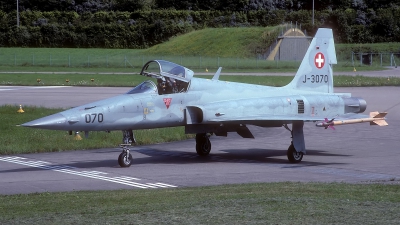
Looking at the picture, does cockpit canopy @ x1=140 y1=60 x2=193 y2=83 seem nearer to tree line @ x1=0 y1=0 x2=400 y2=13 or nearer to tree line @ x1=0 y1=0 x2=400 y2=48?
tree line @ x1=0 y1=0 x2=400 y2=48

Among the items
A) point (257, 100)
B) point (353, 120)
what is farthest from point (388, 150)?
point (257, 100)

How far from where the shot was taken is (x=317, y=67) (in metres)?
22.0

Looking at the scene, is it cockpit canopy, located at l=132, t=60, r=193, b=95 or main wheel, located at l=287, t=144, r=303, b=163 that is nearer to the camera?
cockpit canopy, located at l=132, t=60, r=193, b=95

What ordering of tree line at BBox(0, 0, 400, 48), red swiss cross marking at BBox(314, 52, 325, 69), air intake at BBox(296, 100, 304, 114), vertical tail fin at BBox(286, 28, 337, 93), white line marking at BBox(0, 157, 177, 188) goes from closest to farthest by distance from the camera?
white line marking at BBox(0, 157, 177, 188), air intake at BBox(296, 100, 304, 114), vertical tail fin at BBox(286, 28, 337, 93), red swiss cross marking at BBox(314, 52, 325, 69), tree line at BBox(0, 0, 400, 48)

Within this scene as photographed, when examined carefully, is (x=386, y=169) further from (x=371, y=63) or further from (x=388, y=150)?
(x=371, y=63)

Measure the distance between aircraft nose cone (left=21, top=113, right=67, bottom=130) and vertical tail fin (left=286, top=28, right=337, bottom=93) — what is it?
7.80 m

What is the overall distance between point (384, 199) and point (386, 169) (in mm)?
6199

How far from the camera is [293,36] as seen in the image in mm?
84375

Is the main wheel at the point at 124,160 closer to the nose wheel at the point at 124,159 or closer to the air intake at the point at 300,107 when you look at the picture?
the nose wheel at the point at 124,159

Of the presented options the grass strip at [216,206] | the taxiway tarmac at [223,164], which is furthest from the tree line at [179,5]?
the grass strip at [216,206]

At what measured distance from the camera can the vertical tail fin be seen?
2186cm

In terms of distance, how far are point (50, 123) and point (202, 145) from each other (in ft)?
18.0

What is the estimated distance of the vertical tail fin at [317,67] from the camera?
21859mm

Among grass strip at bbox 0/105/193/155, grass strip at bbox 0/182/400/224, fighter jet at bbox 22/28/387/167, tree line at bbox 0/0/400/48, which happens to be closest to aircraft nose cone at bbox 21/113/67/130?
fighter jet at bbox 22/28/387/167
